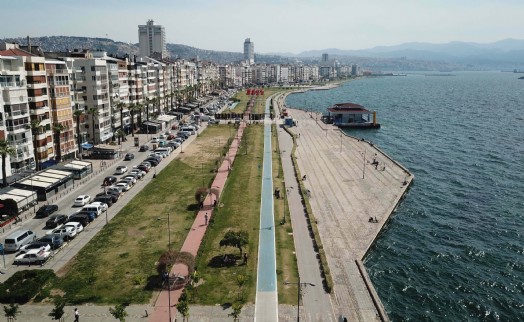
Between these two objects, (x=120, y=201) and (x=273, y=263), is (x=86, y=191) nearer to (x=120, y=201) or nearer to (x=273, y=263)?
(x=120, y=201)

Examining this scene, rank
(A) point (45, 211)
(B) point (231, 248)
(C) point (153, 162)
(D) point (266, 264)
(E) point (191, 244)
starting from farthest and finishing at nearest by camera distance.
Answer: (C) point (153, 162) < (A) point (45, 211) < (E) point (191, 244) < (B) point (231, 248) < (D) point (266, 264)

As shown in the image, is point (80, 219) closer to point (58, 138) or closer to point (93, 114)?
point (58, 138)

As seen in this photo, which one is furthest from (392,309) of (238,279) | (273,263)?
(238,279)

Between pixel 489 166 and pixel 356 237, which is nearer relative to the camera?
pixel 356 237

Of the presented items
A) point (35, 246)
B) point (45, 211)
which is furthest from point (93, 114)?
point (35, 246)

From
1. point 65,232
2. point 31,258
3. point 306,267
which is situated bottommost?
point 306,267
